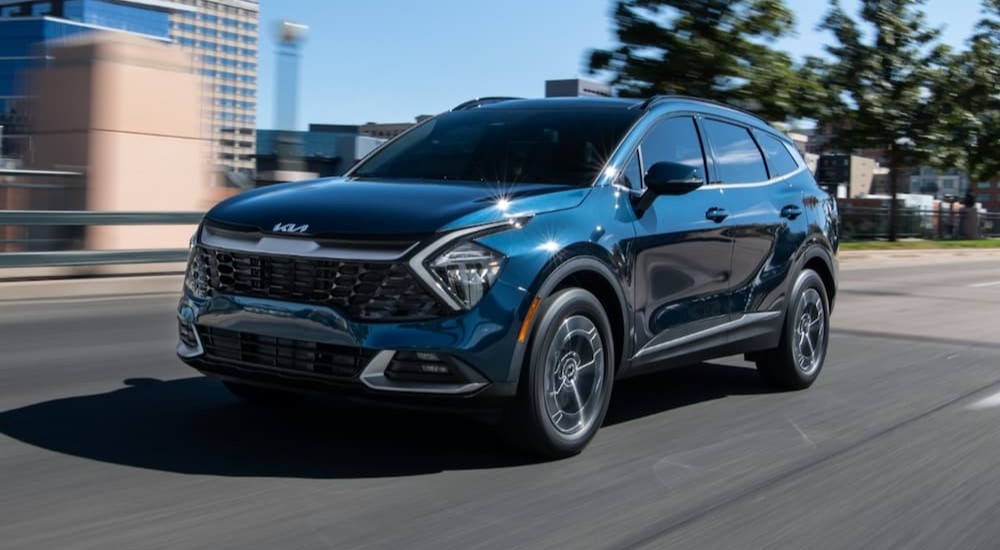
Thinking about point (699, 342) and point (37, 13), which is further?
point (37, 13)

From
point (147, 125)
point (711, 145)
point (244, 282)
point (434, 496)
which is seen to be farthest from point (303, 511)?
point (147, 125)

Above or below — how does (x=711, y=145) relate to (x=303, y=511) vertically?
above

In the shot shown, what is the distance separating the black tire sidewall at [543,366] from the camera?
16.5 ft

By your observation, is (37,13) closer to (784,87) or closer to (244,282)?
(784,87)

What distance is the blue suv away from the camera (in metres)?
4.77

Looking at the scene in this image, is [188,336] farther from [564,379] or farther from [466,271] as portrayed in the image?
[564,379]

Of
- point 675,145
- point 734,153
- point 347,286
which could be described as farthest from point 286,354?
point 734,153

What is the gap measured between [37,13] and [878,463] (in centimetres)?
9000

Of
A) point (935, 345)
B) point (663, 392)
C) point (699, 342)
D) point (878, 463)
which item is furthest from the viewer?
point (935, 345)

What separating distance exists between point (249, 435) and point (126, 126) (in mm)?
11608

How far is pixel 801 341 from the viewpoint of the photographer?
7.65m

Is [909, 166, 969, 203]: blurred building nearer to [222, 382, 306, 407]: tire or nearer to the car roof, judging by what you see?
the car roof

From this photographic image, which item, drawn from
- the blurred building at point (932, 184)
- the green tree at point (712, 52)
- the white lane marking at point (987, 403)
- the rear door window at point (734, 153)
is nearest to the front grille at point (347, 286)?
the rear door window at point (734, 153)

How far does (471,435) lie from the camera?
575 centimetres
